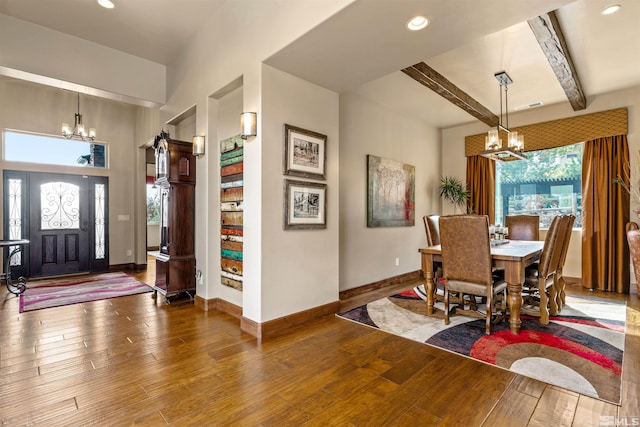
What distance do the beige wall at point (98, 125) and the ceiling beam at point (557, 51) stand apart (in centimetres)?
727

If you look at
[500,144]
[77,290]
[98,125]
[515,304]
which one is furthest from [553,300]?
[98,125]

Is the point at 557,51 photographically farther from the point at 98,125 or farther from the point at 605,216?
the point at 98,125

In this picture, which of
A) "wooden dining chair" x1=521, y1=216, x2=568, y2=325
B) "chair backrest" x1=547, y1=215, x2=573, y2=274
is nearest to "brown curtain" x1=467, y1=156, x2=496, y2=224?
"chair backrest" x1=547, y1=215, x2=573, y2=274

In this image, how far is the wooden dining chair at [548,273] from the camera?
10.4 ft

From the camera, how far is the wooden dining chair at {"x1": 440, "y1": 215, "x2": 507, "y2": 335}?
2.94 m

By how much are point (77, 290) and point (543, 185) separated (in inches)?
314

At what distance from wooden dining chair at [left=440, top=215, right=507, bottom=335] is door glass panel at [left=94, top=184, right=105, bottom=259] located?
668cm

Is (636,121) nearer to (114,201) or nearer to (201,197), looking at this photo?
(201,197)

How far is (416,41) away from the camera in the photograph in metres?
2.65

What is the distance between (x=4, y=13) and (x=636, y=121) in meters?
8.45

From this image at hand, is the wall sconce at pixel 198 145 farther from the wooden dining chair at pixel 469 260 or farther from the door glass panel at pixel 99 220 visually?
the door glass panel at pixel 99 220

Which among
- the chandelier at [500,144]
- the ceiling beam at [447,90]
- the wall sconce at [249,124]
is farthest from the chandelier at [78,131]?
the chandelier at [500,144]

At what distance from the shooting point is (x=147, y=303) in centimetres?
413

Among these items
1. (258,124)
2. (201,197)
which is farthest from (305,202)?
(201,197)
